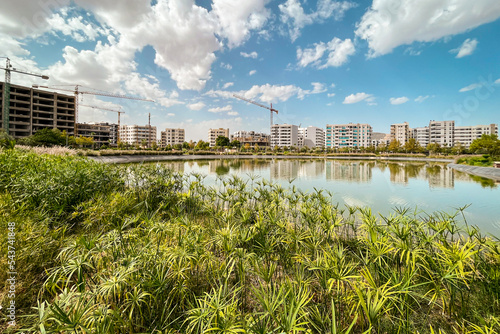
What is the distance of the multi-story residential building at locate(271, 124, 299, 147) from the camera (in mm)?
87262

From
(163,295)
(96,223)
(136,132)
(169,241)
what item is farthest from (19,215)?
(136,132)

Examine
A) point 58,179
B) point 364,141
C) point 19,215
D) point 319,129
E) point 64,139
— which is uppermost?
point 319,129

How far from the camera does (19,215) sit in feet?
9.72

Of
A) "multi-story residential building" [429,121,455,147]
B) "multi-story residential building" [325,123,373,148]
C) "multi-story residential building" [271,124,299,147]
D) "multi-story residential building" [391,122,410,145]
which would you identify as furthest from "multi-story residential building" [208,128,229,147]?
"multi-story residential building" [429,121,455,147]

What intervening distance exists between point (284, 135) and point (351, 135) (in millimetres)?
26065

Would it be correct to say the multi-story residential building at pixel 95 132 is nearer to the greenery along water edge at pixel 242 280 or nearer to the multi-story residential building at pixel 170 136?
the multi-story residential building at pixel 170 136

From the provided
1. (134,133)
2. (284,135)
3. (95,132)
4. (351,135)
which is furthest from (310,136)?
(95,132)

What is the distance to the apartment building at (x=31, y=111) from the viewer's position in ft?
130

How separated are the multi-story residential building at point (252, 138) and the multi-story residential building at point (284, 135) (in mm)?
4030

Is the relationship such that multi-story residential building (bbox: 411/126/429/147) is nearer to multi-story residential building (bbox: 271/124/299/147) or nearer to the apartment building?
multi-story residential building (bbox: 271/124/299/147)

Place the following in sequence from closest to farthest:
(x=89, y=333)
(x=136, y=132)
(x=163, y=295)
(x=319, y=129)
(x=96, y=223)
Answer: (x=89, y=333), (x=163, y=295), (x=96, y=223), (x=136, y=132), (x=319, y=129)

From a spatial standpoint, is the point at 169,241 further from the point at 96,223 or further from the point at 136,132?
the point at 136,132

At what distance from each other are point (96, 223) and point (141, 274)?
2.55m

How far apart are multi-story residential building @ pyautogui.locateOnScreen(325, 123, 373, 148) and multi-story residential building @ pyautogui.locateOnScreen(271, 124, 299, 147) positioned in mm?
14155
